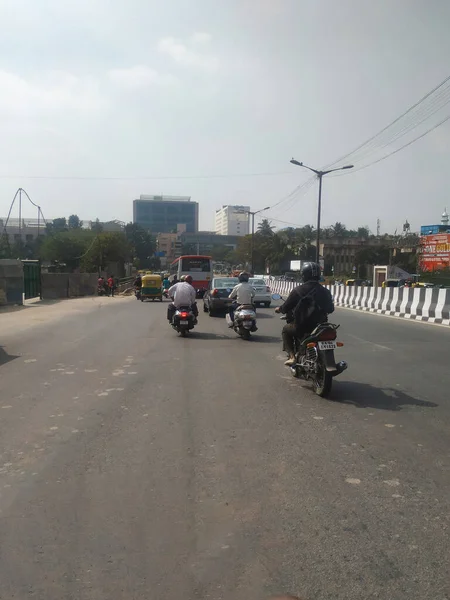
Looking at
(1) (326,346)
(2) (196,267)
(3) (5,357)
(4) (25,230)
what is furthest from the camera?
(4) (25,230)

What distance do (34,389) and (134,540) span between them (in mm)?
4987

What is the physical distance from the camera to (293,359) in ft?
27.5

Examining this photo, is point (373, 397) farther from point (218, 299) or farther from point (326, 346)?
point (218, 299)

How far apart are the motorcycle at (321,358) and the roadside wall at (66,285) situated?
101 feet

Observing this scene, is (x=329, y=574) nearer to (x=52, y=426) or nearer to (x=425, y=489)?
(x=425, y=489)

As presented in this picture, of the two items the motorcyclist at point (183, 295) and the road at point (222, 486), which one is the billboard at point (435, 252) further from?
the road at point (222, 486)

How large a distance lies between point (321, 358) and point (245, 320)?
646 centimetres

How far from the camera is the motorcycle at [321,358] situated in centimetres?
729

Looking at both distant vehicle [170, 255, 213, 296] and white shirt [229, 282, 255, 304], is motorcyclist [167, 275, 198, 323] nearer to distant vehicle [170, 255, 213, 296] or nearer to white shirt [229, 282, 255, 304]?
white shirt [229, 282, 255, 304]

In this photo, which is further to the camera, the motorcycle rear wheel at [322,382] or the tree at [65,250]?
the tree at [65,250]

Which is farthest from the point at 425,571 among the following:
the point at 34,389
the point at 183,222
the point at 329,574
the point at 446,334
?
the point at 183,222

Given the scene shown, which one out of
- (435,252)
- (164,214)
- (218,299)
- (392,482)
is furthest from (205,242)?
(392,482)

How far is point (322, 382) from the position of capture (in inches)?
292

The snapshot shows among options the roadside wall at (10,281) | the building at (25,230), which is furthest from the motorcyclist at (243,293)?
the building at (25,230)
